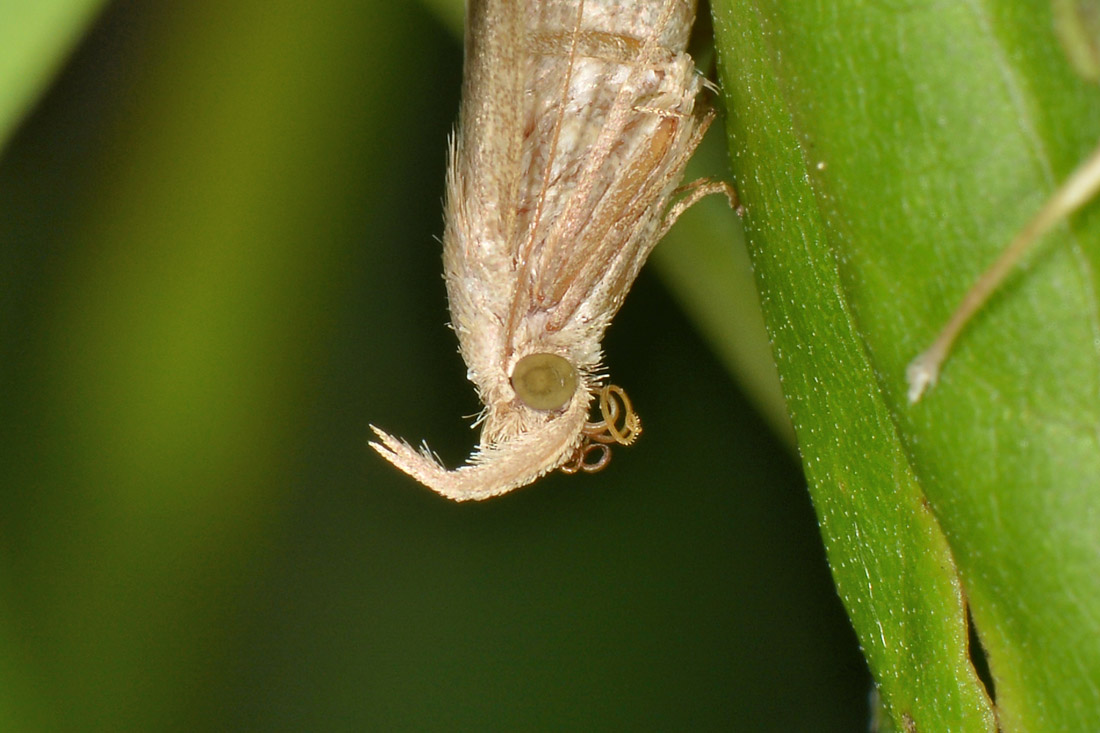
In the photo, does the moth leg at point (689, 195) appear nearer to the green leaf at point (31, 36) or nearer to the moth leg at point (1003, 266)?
the moth leg at point (1003, 266)

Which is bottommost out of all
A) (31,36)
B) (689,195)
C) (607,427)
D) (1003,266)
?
(607,427)

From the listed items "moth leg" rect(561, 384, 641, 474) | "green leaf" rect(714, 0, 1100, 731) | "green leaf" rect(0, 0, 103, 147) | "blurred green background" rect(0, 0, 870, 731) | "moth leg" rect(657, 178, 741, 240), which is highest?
"green leaf" rect(714, 0, 1100, 731)

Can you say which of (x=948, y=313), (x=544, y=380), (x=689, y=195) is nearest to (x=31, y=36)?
(x=544, y=380)

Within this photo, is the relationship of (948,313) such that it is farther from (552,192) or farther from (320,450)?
(320,450)

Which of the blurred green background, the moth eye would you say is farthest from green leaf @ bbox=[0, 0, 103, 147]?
the moth eye

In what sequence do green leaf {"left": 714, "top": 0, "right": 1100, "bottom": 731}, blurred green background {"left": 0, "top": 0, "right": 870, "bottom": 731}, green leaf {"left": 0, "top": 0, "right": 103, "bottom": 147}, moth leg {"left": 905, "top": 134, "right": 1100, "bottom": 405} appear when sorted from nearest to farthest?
moth leg {"left": 905, "top": 134, "right": 1100, "bottom": 405}
green leaf {"left": 714, "top": 0, "right": 1100, "bottom": 731}
green leaf {"left": 0, "top": 0, "right": 103, "bottom": 147}
blurred green background {"left": 0, "top": 0, "right": 870, "bottom": 731}

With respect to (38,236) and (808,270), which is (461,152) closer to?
(808,270)

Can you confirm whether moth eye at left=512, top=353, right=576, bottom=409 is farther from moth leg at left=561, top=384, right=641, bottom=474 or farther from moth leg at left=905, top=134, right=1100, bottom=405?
moth leg at left=905, top=134, right=1100, bottom=405
